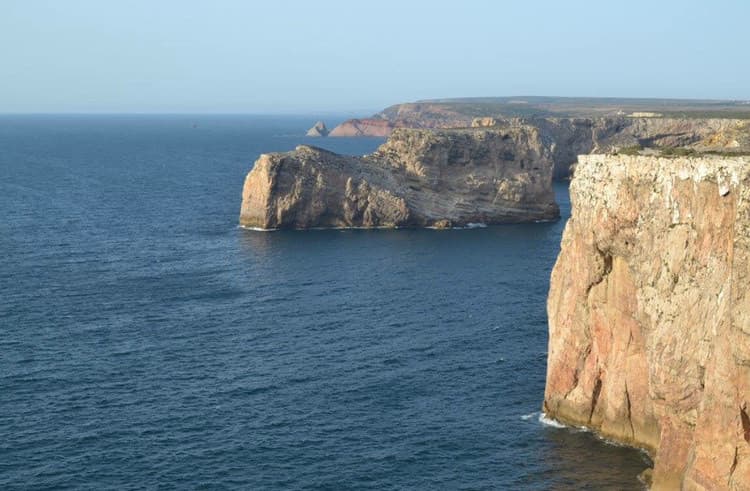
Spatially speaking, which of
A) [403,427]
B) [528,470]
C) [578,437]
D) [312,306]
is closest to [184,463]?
[403,427]

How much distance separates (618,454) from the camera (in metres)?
61.5

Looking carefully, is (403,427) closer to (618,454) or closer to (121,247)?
(618,454)

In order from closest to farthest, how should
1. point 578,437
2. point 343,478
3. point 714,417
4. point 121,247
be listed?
point 714,417, point 343,478, point 578,437, point 121,247

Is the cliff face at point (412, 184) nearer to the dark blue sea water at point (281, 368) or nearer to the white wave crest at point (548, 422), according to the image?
the dark blue sea water at point (281, 368)

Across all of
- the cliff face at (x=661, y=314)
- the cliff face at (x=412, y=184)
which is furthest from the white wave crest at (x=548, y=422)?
the cliff face at (x=412, y=184)

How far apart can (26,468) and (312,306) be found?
137ft

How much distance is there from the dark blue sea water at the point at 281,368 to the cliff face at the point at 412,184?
15.5 meters

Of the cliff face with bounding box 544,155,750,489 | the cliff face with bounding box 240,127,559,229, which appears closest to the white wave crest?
the cliff face with bounding box 544,155,750,489

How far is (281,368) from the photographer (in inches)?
3130

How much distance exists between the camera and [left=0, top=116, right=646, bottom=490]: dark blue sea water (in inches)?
2392

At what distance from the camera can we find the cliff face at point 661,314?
156 ft

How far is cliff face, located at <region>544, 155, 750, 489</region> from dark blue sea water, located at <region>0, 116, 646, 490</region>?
3554mm

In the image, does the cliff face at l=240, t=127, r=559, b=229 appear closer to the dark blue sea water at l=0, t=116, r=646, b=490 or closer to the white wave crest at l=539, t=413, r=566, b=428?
the dark blue sea water at l=0, t=116, r=646, b=490

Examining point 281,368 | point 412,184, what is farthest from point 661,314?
point 412,184
